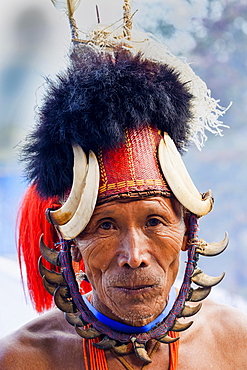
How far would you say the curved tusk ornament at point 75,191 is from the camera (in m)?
1.98

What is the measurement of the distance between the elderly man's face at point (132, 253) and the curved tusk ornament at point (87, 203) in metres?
0.04

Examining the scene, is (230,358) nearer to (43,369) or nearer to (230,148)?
(43,369)

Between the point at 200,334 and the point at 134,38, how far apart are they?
137 cm

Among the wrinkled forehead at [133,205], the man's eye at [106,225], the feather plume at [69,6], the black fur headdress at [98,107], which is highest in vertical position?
the feather plume at [69,6]

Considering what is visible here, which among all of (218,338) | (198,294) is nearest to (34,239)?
(198,294)

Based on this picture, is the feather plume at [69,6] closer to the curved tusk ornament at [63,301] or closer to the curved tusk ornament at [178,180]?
the curved tusk ornament at [178,180]

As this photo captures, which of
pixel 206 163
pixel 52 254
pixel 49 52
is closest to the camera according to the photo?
pixel 52 254

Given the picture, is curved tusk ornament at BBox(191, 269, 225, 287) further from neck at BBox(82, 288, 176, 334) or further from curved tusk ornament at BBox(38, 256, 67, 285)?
curved tusk ornament at BBox(38, 256, 67, 285)

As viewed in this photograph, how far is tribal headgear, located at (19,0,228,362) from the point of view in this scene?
1.96 m

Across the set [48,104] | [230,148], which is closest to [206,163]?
[230,148]

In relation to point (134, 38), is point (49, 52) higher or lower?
higher

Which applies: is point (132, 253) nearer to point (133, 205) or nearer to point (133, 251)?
point (133, 251)

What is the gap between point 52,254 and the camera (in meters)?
2.21

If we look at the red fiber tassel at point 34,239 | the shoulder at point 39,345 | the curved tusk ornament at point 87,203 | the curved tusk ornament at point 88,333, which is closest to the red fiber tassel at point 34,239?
the red fiber tassel at point 34,239
